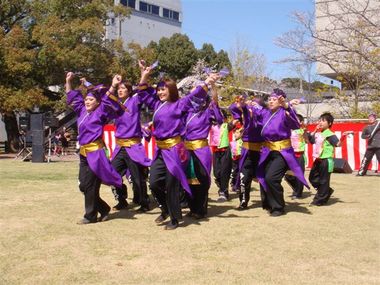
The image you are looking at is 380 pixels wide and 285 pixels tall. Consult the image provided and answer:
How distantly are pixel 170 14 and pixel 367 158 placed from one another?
4414 cm

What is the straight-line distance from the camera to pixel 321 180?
7.84 metres

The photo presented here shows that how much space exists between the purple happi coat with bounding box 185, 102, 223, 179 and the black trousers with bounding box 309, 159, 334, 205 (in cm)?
176

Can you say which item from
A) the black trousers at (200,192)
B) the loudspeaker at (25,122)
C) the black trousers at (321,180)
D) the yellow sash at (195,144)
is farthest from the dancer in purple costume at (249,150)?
the loudspeaker at (25,122)

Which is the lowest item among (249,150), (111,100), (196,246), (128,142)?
(196,246)

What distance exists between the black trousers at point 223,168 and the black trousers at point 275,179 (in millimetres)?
1765

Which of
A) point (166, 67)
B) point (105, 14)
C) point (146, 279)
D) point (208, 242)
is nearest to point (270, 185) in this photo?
point (208, 242)

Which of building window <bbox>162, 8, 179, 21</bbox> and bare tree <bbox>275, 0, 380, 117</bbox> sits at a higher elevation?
building window <bbox>162, 8, 179, 21</bbox>

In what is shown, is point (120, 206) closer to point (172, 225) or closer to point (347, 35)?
point (172, 225)

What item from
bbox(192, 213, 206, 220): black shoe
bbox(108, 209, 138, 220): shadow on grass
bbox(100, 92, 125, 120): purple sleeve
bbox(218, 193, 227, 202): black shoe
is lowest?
bbox(108, 209, 138, 220): shadow on grass

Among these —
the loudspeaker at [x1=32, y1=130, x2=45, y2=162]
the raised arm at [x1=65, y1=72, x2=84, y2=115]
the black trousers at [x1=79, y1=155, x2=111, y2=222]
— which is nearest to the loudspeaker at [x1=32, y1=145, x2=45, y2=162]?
the loudspeaker at [x1=32, y1=130, x2=45, y2=162]

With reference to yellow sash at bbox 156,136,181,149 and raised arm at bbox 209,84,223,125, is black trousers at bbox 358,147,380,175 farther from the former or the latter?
yellow sash at bbox 156,136,181,149

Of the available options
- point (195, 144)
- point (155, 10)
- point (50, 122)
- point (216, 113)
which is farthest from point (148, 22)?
point (195, 144)

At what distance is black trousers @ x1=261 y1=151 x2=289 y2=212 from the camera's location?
269 inches

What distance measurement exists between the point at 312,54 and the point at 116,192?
1177 centimetres
